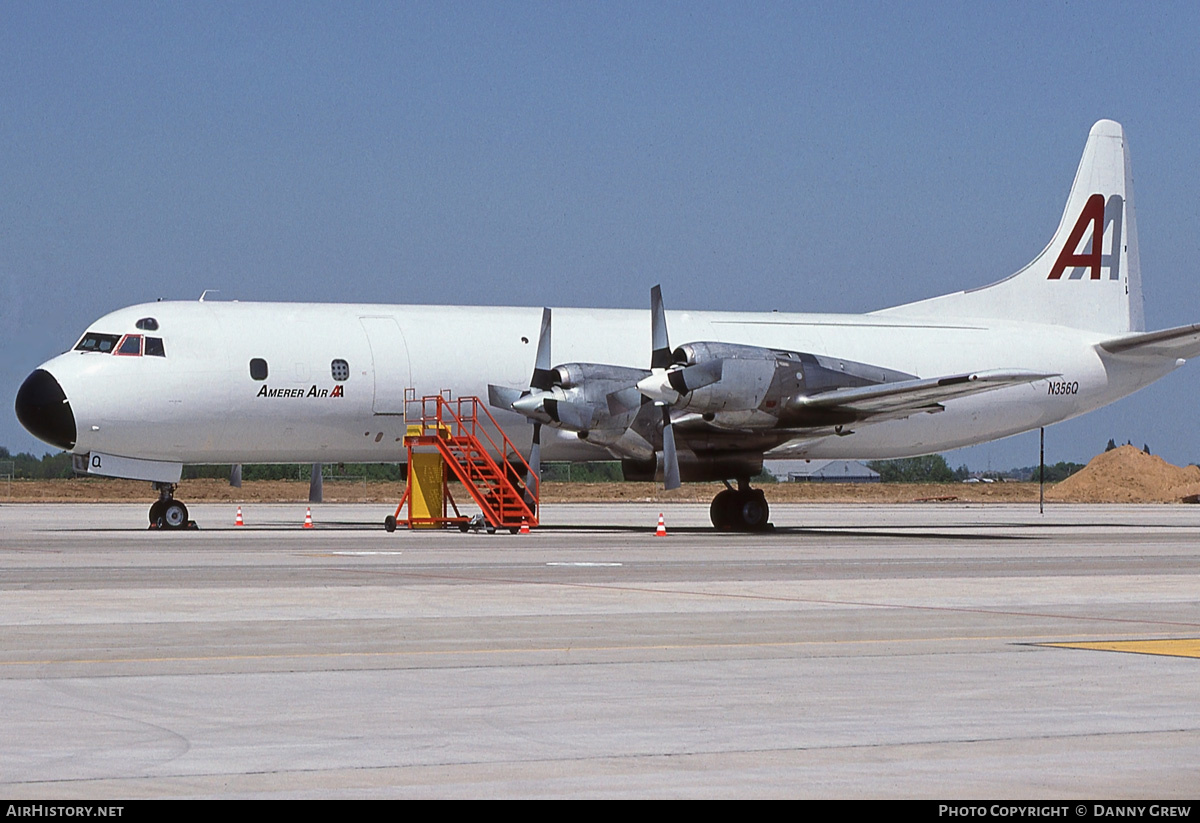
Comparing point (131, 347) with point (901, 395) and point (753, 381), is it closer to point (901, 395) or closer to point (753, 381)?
point (753, 381)

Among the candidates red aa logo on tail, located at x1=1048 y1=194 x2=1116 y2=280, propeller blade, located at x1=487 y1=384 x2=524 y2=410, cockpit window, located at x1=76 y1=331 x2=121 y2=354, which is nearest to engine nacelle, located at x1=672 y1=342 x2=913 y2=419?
propeller blade, located at x1=487 y1=384 x2=524 y2=410

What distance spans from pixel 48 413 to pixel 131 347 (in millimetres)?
2155

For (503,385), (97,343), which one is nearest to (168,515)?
(97,343)

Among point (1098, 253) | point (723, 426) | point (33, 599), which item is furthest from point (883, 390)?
point (33, 599)

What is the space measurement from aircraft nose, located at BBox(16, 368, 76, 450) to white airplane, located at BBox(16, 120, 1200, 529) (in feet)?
0.13

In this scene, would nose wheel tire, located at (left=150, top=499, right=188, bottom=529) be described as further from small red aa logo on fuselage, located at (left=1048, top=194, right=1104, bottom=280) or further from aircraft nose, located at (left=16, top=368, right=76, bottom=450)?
small red aa logo on fuselage, located at (left=1048, top=194, right=1104, bottom=280)

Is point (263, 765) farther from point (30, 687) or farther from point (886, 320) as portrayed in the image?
point (886, 320)

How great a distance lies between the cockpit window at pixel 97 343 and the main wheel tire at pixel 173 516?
3606 millimetres

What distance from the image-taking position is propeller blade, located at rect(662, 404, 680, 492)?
3275 cm

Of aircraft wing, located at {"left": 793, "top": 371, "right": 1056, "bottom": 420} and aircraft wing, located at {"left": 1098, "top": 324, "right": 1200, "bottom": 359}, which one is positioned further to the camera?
aircraft wing, located at {"left": 1098, "top": 324, "right": 1200, "bottom": 359}

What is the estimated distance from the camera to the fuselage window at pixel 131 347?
33.2 m

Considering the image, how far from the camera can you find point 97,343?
3341cm

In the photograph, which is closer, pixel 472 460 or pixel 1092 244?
pixel 472 460
